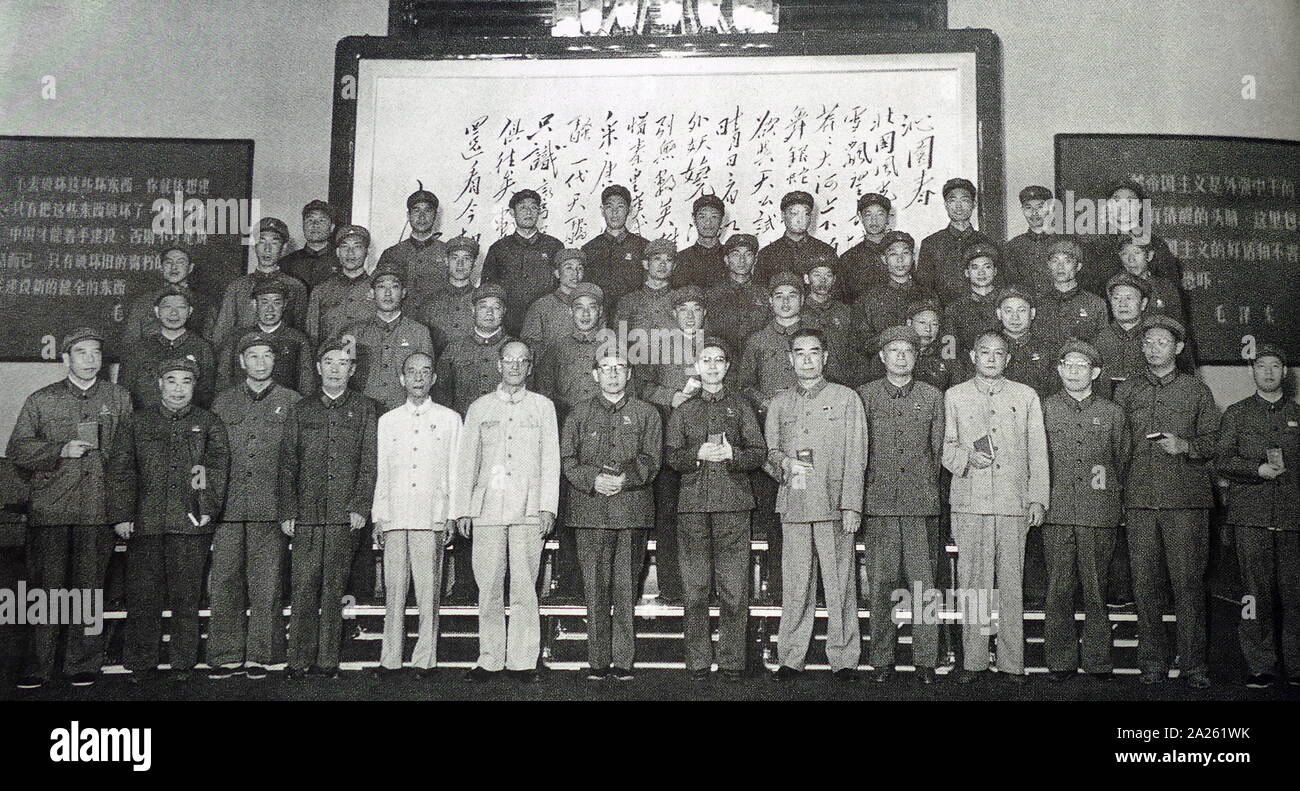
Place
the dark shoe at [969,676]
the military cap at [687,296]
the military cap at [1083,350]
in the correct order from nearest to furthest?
the dark shoe at [969,676], the military cap at [1083,350], the military cap at [687,296]

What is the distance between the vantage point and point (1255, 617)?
8.88 feet

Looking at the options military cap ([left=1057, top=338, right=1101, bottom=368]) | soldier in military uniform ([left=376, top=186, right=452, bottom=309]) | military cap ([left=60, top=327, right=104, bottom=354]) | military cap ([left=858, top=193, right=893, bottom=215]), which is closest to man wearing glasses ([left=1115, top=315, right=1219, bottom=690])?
military cap ([left=1057, top=338, right=1101, bottom=368])

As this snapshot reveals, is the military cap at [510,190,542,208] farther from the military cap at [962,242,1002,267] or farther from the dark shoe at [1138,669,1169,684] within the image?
the dark shoe at [1138,669,1169,684]

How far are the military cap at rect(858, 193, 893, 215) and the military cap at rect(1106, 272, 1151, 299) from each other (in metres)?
0.70

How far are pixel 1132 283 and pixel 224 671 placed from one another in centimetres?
288

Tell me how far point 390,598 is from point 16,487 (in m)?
1.13

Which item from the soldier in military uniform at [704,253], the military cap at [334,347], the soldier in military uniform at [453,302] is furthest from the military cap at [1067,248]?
the military cap at [334,347]

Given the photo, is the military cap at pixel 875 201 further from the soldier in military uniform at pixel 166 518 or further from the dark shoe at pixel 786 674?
the soldier in military uniform at pixel 166 518

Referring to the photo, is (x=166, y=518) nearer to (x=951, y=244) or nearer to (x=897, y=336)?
(x=897, y=336)

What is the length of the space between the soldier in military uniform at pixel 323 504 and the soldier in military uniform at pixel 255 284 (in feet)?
1.06

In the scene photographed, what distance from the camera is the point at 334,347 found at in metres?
2.81

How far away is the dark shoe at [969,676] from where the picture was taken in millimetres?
2664

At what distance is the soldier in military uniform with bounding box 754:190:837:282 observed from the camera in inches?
118
